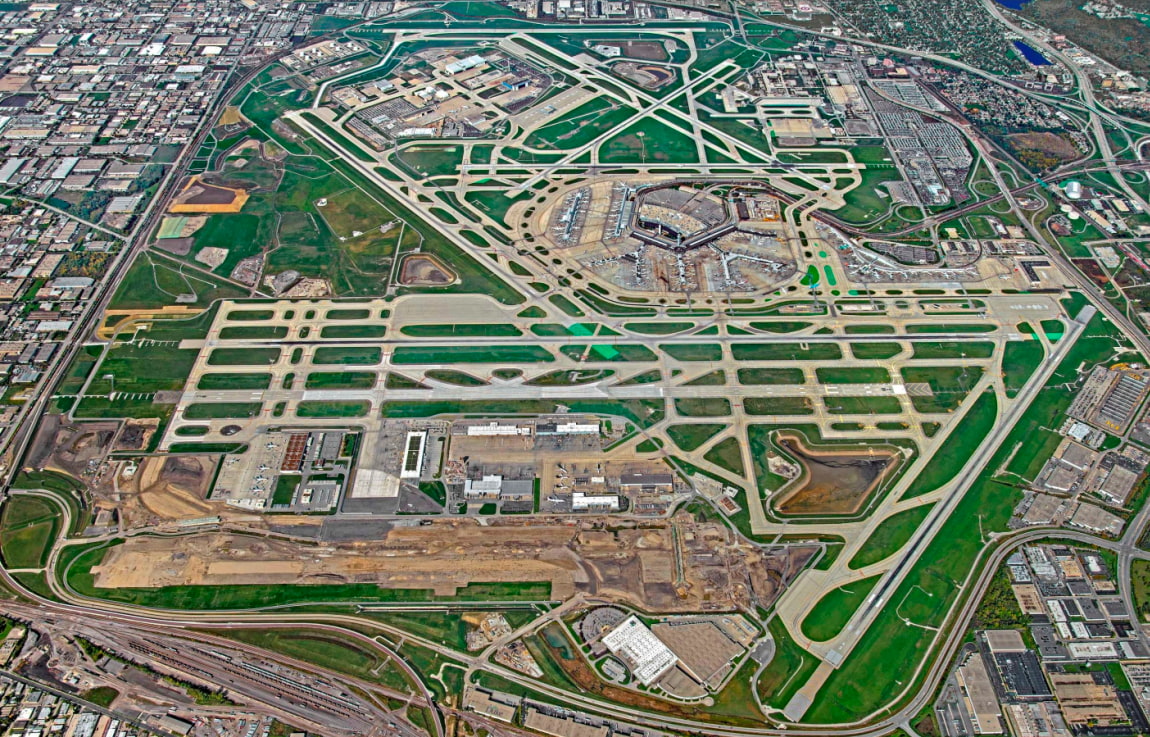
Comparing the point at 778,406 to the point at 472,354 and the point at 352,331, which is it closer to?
the point at 472,354

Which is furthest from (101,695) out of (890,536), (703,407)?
(890,536)

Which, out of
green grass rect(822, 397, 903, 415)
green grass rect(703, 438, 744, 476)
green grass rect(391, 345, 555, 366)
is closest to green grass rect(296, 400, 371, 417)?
green grass rect(391, 345, 555, 366)

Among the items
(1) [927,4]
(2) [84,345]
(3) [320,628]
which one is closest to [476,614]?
(3) [320,628]

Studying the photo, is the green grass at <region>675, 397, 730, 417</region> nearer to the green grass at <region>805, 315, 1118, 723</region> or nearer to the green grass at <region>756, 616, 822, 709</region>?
the green grass at <region>756, 616, 822, 709</region>

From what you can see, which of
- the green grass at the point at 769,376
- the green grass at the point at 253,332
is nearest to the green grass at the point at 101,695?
the green grass at the point at 253,332

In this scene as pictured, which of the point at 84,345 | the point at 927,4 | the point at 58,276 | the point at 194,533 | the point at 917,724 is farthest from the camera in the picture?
the point at 927,4

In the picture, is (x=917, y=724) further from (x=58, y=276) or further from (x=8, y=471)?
(x=58, y=276)

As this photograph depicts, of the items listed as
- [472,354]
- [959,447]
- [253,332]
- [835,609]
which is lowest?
[253,332]

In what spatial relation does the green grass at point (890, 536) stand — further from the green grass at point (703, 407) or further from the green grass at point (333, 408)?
the green grass at point (333, 408)
